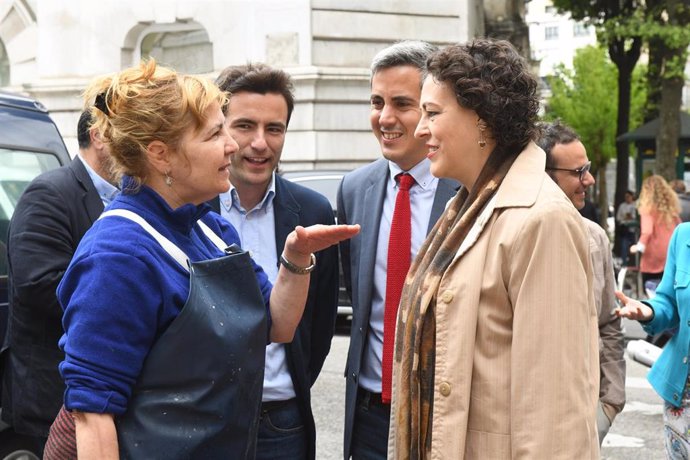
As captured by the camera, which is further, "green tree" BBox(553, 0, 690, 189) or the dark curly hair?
"green tree" BBox(553, 0, 690, 189)

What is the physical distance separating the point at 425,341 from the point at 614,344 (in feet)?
6.08

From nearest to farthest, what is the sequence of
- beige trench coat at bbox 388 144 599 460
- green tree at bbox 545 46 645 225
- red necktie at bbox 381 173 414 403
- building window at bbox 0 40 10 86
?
1. beige trench coat at bbox 388 144 599 460
2. red necktie at bbox 381 173 414 403
3. building window at bbox 0 40 10 86
4. green tree at bbox 545 46 645 225

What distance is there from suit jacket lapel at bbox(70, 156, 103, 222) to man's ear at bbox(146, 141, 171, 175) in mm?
1601

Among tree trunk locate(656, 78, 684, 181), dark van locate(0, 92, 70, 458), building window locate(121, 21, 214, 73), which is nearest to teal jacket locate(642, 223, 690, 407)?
dark van locate(0, 92, 70, 458)

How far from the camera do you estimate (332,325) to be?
13.3ft

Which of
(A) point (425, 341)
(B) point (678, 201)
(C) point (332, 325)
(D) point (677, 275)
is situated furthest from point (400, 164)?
(B) point (678, 201)

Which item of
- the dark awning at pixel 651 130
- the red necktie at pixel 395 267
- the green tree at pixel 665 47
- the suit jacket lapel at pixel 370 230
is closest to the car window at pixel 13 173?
the suit jacket lapel at pixel 370 230

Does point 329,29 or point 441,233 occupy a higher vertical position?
Result: point 329,29

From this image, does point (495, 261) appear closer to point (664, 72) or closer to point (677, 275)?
point (677, 275)

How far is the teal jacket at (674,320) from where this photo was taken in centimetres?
447

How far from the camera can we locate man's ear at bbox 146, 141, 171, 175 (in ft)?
8.75

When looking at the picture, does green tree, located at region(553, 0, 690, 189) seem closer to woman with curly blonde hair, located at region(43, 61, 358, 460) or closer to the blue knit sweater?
woman with curly blonde hair, located at region(43, 61, 358, 460)

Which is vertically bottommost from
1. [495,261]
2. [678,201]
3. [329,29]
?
[678,201]

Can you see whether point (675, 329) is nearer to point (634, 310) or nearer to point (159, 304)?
point (634, 310)
